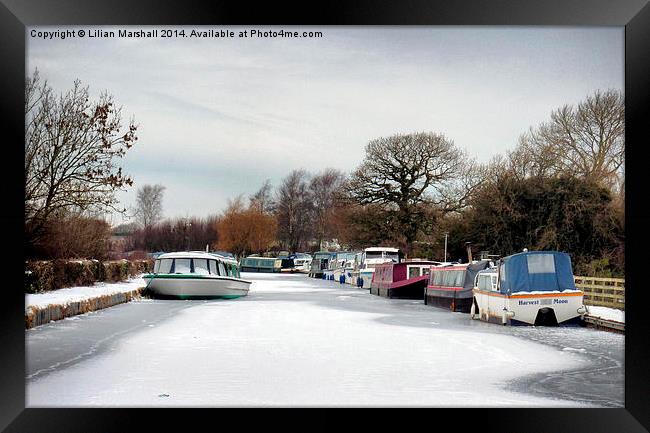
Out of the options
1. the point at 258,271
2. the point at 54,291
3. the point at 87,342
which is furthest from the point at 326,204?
the point at 87,342

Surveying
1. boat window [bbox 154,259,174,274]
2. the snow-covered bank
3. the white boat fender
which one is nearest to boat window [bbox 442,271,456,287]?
the white boat fender

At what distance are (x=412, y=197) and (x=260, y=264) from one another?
25.9 metres

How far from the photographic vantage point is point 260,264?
58.5 meters

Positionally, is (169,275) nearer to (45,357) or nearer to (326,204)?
(45,357)

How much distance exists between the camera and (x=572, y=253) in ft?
68.6

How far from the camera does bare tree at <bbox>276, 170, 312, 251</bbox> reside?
158ft

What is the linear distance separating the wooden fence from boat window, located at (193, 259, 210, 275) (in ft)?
37.0

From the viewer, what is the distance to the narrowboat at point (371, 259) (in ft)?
117

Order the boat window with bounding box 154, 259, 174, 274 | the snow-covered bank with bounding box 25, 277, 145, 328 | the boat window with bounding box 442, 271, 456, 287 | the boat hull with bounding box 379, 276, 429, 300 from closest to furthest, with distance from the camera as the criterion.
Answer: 1. the snow-covered bank with bounding box 25, 277, 145, 328
2. the boat window with bounding box 442, 271, 456, 287
3. the boat window with bounding box 154, 259, 174, 274
4. the boat hull with bounding box 379, 276, 429, 300

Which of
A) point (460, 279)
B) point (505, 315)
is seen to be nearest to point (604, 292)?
point (505, 315)

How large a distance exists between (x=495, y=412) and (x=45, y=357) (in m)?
6.36

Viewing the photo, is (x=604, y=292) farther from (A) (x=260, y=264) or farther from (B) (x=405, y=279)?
(A) (x=260, y=264)

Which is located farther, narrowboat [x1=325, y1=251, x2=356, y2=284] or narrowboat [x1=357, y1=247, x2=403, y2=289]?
narrowboat [x1=325, y1=251, x2=356, y2=284]

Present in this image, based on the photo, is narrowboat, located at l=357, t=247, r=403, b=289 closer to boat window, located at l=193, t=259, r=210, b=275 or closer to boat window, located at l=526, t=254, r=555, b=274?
boat window, located at l=193, t=259, r=210, b=275
